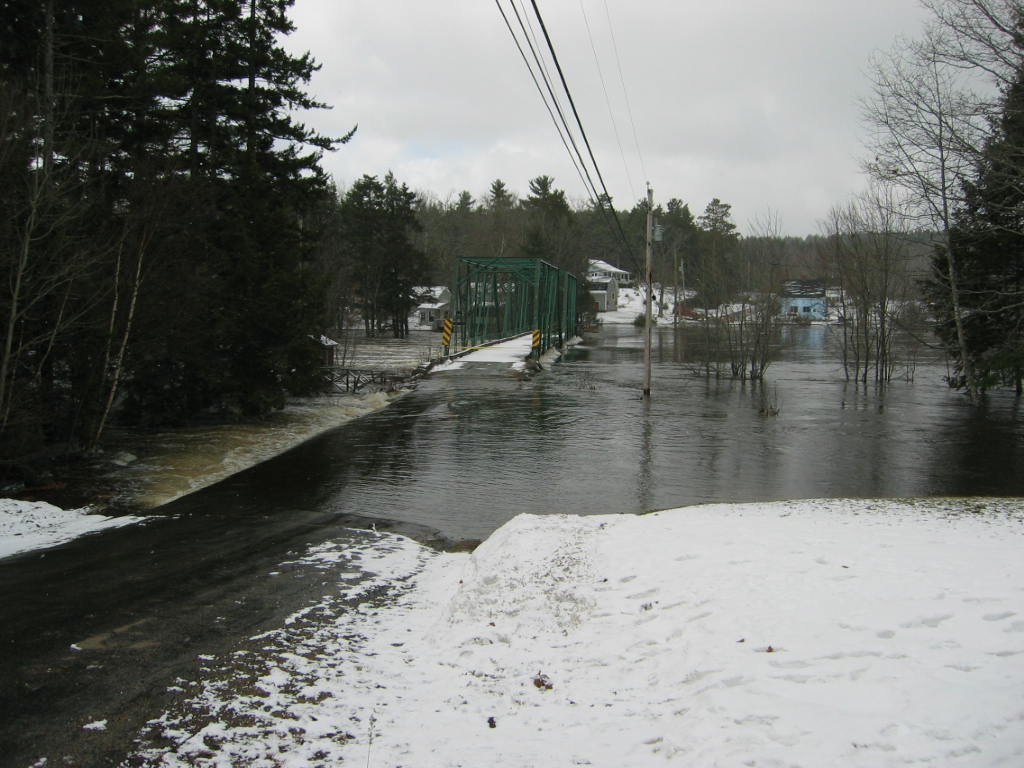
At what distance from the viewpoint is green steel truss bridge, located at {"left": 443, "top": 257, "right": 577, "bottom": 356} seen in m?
35.8

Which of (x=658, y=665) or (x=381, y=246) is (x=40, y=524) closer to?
(x=658, y=665)

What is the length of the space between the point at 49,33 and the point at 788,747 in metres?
14.1

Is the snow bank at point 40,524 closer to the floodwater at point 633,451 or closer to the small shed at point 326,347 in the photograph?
the floodwater at point 633,451

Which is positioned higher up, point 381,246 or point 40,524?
point 381,246

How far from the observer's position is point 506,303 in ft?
142

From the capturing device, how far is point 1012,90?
13.6m

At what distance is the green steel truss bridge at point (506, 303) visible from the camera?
35.8m

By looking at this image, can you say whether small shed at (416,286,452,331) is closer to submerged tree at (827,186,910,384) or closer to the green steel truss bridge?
the green steel truss bridge

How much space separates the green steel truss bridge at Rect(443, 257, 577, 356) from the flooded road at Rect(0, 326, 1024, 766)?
10.3 m

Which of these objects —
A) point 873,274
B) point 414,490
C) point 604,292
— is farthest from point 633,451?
point 604,292

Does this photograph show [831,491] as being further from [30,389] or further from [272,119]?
[272,119]

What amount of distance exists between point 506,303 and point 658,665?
129 ft

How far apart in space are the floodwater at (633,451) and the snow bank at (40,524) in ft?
8.27

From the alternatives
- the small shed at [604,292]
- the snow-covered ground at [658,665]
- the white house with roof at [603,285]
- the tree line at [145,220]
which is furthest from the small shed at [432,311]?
the snow-covered ground at [658,665]
